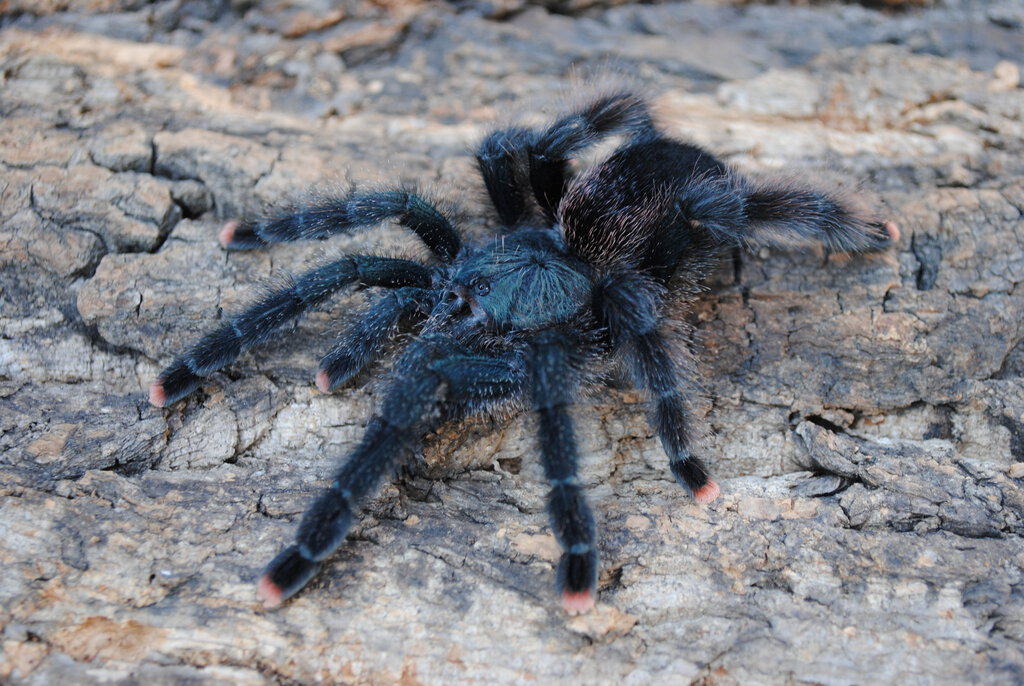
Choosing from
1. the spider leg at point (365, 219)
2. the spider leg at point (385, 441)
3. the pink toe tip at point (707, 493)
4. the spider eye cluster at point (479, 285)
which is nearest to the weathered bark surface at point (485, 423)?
the pink toe tip at point (707, 493)

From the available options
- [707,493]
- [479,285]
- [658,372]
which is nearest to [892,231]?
[658,372]

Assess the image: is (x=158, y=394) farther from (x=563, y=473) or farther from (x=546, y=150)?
(x=546, y=150)

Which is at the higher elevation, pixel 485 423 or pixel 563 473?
pixel 563 473

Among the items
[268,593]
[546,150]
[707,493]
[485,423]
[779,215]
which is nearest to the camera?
[268,593]

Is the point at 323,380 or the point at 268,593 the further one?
the point at 323,380

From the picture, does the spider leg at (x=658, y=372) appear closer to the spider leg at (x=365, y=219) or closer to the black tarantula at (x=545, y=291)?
the black tarantula at (x=545, y=291)

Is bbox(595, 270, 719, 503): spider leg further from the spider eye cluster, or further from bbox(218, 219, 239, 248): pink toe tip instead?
bbox(218, 219, 239, 248): pink toe tip

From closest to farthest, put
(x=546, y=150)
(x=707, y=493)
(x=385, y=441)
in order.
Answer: (x=385, y=441) < (x=707, y=493) < (x=546, y=150)

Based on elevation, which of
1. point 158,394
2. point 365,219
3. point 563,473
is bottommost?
point 158,394
